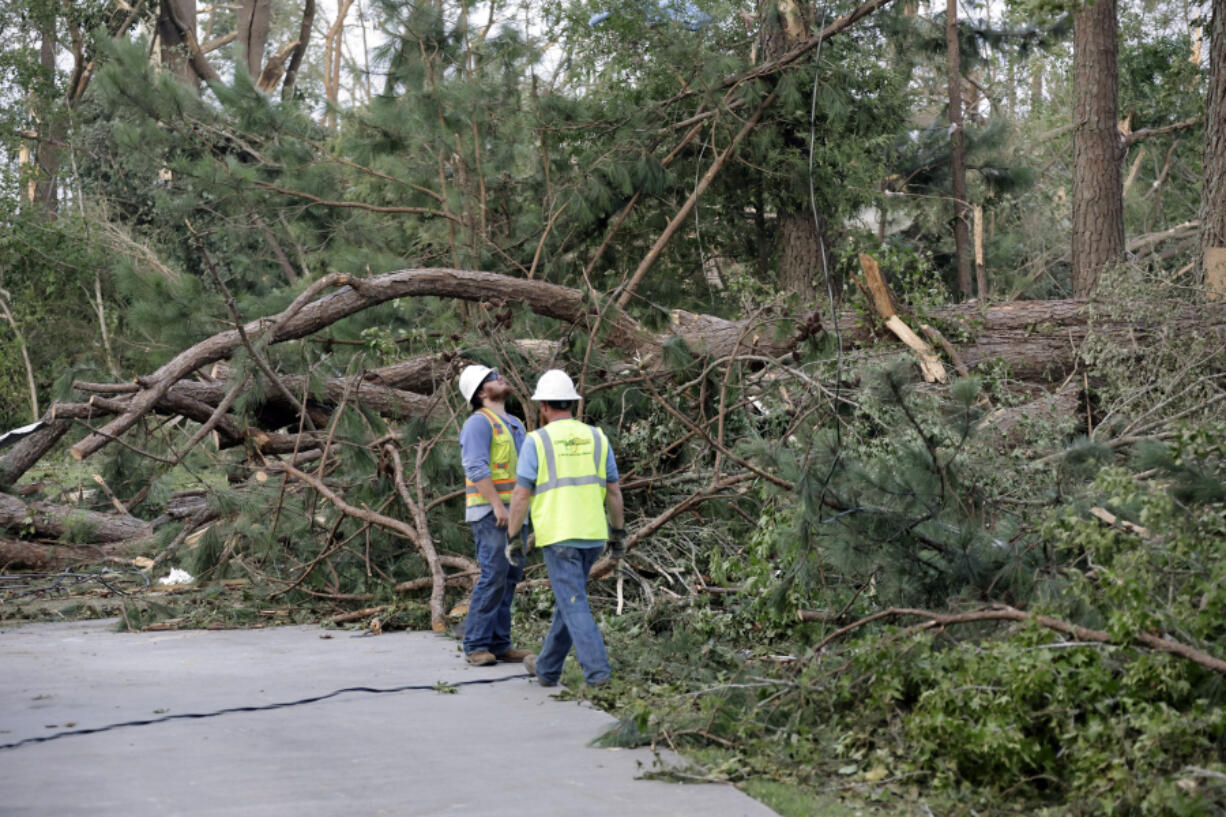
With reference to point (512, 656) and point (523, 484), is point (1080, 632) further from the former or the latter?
point (512, 656)

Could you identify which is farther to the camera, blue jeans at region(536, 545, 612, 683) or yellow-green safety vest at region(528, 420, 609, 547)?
yellow-green safety vest at region(528, 420, 609, 547)

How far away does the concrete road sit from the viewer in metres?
4.25

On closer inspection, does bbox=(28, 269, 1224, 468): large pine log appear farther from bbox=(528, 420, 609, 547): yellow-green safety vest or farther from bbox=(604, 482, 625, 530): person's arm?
bbox=(528, 420, 609, 547): yellow-green safety vest

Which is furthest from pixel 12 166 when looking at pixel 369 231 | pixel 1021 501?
pixel 1021 501

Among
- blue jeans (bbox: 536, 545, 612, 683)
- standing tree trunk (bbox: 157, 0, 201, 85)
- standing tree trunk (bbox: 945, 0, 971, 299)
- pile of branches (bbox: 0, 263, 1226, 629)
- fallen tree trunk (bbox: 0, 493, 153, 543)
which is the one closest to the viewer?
blue jeans (bbox: 536, 545, 612, 683)

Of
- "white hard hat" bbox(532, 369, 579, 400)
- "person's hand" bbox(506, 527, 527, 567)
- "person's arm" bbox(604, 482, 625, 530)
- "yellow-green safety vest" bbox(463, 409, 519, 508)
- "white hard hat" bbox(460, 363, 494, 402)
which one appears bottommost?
"person's hand" bbox(506, 527, 527, 567)

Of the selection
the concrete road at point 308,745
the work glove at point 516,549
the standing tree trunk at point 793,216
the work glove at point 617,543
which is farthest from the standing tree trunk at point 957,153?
the concrete road at point 308,745

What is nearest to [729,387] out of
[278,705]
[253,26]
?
[278,705]

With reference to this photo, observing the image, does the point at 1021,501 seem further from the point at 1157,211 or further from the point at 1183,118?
the point at 1157,211

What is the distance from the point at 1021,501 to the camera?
6.52 metres

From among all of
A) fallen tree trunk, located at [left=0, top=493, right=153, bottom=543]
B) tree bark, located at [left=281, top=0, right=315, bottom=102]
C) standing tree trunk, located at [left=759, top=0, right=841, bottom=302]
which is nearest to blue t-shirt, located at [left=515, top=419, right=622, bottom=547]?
fallen tree trunk, located at [left=0, top=493, right=153, bottom=543]

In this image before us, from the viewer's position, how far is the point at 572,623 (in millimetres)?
6289

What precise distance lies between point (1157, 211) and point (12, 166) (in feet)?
76.4

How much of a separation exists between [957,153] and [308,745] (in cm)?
1617
